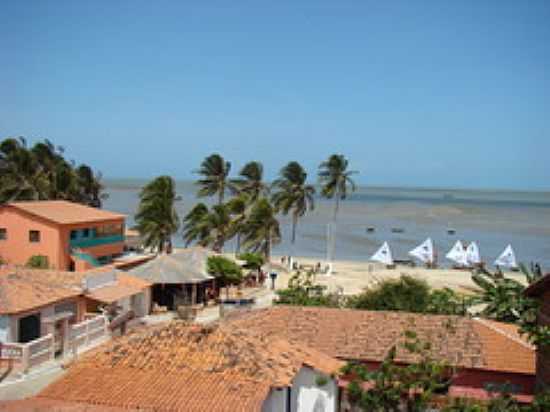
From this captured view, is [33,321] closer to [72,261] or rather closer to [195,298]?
[195,298]

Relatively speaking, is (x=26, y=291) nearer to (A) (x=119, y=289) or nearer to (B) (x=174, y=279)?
(A) (x=119, y=289)

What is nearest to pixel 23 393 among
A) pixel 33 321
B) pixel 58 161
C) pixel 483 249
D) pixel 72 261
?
pixel 33 321

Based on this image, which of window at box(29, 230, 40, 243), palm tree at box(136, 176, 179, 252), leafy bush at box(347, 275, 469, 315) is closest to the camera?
leafy bush at box(347, 275, 469, 315)

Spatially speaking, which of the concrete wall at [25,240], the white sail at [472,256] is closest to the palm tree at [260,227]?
the concrete wall at [25,240]

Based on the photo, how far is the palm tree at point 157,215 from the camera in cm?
4691

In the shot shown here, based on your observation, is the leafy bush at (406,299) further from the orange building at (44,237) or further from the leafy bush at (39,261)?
the leafy bush at (39,261)

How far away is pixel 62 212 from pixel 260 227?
17.9 m

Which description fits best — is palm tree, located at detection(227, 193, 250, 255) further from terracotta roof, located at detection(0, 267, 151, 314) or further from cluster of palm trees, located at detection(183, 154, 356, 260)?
terracotta roof, located at detection(0, 267, 151, 314)

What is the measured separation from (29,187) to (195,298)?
2651 centimetres

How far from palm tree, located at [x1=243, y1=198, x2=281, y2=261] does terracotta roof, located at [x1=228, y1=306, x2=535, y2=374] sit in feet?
99.8

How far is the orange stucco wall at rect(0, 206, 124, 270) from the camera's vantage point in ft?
116

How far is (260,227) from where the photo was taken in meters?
51.1

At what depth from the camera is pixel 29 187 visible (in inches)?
→ 2032

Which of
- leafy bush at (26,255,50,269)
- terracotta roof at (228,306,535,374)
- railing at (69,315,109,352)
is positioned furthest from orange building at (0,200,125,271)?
terracotta roof at (228,306,535,374)
